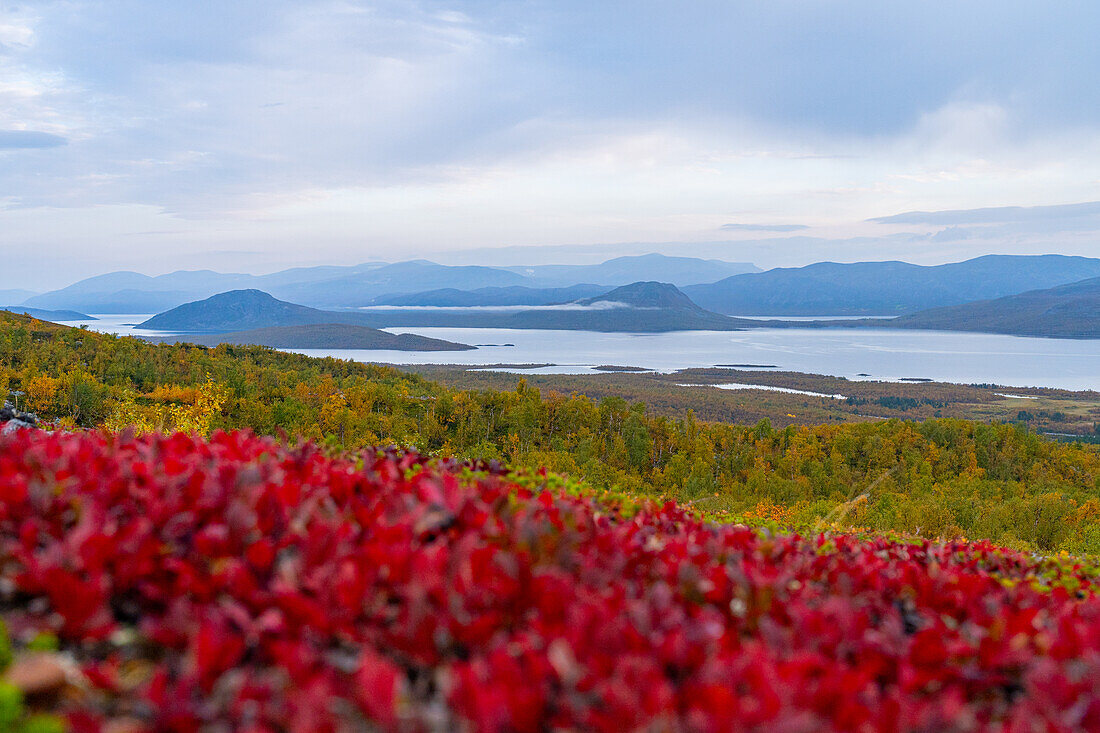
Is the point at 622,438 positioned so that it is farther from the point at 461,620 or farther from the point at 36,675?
the point at 36,675

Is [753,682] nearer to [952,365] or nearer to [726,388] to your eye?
[726,388]

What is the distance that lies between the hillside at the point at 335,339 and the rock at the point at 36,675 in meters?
182

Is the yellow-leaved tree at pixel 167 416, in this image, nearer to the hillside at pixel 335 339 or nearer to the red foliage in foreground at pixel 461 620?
the red foliage in foreground at pixel 461 620

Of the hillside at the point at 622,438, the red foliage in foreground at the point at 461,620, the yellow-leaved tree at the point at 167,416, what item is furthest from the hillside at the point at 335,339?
the red foliage in foreground at the point at 461,620

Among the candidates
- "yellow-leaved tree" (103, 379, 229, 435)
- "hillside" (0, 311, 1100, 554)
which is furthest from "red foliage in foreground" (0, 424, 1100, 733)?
"hillside" (0, 311, 1100, 554)

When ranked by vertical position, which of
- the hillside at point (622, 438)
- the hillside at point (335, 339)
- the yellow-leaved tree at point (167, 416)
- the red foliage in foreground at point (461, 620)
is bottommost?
→ the hillside at point (622, 438)

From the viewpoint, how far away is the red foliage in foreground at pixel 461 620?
2225 mm

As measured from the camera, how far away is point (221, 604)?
2740mm

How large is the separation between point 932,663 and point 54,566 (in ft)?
11.1

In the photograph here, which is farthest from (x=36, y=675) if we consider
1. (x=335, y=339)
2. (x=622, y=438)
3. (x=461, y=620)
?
(x=335, y=339)

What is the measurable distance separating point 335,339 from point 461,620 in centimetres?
19509

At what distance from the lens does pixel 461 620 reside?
266 centimetres

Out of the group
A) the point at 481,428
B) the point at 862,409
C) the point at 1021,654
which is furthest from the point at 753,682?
the point at 862,409

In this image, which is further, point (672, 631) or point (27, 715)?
point (672, 631)
